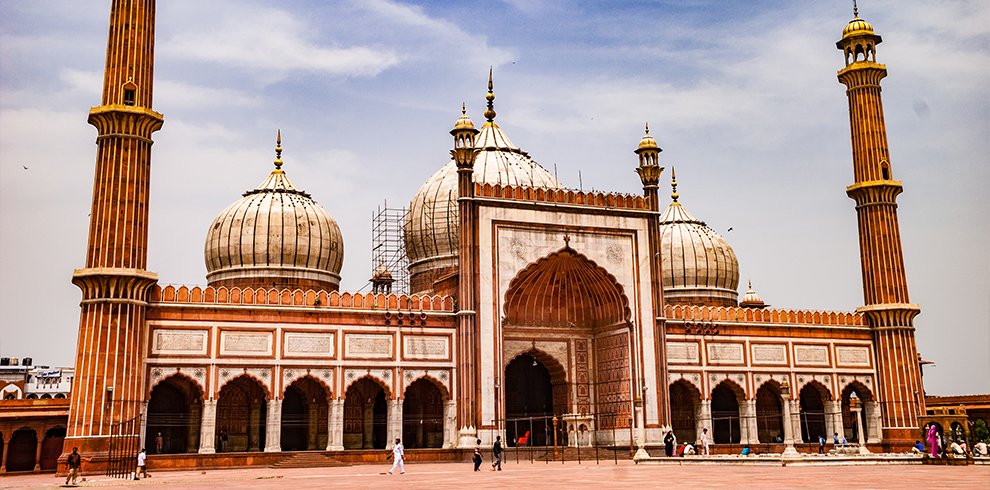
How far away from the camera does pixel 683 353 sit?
27953 mm

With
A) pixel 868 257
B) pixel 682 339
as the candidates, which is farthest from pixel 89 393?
pixel 868 257

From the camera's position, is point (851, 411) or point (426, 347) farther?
point (851, 411)

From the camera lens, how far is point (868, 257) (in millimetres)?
30234

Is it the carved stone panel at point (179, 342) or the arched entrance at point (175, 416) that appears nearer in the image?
the carved stone panel at point (179, 342)

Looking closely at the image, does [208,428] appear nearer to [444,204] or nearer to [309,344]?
[309,344]

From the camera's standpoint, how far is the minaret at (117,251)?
21250 mm

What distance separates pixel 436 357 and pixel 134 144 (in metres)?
8.90

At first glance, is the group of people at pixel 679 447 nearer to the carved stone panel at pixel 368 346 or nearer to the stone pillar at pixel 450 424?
the stone pillar at pixel 450 424

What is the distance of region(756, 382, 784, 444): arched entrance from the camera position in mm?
30016

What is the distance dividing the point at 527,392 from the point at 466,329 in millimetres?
4489

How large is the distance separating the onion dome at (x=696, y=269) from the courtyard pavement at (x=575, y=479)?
14910 mm

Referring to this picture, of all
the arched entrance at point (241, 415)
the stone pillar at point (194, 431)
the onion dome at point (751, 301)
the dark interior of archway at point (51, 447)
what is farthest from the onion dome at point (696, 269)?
the dark interior of archway at point (51, 447)

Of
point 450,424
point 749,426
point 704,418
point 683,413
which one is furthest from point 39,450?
point 749,426

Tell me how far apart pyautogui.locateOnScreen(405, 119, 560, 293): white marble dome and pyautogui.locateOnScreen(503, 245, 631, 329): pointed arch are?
3198mm
